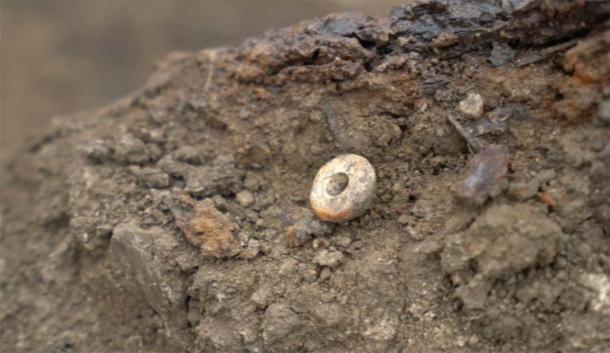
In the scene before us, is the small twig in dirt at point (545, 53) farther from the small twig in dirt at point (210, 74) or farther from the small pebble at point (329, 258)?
the small twig in dirt at point (210, 74)

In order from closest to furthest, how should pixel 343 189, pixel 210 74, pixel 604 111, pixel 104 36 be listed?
→ pixel 604 111
pixel 343 189
pixel 210 74
pixel 104 36

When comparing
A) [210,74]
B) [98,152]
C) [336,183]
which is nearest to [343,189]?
[336,183]

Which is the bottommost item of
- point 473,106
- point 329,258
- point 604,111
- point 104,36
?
point 329,258

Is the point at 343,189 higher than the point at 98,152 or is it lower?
lower

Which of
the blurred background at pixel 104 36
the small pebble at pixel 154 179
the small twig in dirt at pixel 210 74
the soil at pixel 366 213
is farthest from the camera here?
the blurred background at pixel 104 36

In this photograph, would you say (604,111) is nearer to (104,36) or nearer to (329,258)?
(329,258)

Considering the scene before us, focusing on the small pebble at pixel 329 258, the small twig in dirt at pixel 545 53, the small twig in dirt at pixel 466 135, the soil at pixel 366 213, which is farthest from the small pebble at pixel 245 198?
the small twig in dirt at pixel 545 53

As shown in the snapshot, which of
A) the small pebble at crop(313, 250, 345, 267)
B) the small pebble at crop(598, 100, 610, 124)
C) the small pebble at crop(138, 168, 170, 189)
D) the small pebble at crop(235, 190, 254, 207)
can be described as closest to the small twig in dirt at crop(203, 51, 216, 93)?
the small pebble at crop(138, 168, 170, 189)

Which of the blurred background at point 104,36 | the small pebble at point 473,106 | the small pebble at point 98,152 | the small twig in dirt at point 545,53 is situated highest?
the blurred background at point 104,36

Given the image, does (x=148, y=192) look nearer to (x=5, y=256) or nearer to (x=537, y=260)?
(x=5, y=256)

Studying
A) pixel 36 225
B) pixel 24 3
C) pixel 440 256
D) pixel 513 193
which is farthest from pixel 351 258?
pixel 24 3
